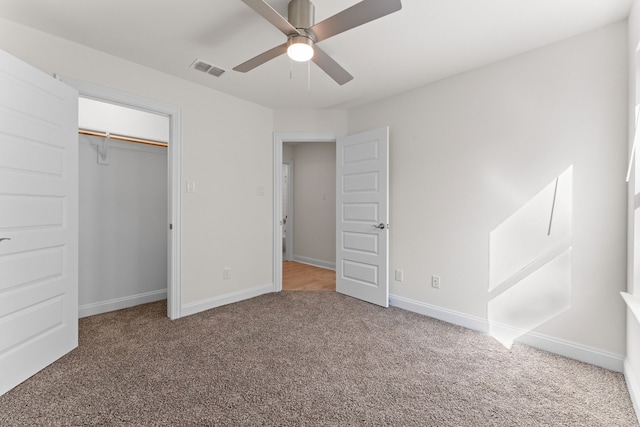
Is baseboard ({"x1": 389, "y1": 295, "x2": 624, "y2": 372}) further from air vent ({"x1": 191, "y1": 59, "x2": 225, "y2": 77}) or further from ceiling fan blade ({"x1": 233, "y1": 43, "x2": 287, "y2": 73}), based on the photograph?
air vent ({"x1": 191, "y1": 59, "x2": 225, "y2": 77})

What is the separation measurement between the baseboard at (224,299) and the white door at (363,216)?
3.18 ft

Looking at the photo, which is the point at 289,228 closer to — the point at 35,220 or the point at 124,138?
the point at 124,138

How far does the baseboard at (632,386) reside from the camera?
1.57 m

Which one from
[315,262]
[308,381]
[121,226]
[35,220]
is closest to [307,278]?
[315,262]

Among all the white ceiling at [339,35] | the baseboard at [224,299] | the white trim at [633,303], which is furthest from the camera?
the baseboard at [224,299]

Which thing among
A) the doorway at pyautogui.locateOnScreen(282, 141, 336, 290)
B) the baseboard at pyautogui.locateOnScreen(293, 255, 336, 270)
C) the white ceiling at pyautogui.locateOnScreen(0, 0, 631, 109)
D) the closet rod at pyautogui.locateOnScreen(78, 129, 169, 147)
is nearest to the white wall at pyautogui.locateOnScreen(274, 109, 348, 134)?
the white ceiling at pyautogui.locateOnScreen(0, 0, 631, 109)

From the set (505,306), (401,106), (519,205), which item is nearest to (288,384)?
(505,306)

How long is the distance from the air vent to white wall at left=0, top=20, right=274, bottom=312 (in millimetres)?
368

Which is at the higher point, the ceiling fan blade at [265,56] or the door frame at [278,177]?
the ceiling fan blade at [265,56]

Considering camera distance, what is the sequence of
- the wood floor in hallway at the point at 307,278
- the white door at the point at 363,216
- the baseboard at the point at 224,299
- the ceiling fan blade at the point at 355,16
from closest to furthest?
1. the ceiling fan blade at the point at 355,16
2. the baseboard at the point at 224,299
3. the white door at the point at 363,216
4. the wood floor in hallway at the point at 307,278

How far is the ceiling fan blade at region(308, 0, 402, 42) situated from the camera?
1.39 m

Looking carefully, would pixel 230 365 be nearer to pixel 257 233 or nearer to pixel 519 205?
pixel 257 233

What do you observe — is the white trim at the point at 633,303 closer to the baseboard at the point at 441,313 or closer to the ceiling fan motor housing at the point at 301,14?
the baseboard at the point at 441,313

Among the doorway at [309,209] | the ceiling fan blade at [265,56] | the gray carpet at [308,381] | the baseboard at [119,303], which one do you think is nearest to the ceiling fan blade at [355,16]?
the ceiling fan blade at [265,56]
